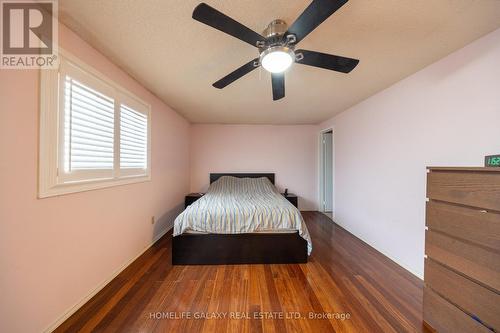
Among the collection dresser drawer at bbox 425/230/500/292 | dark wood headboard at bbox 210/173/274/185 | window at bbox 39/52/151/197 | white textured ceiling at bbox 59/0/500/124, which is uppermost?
white textured ceiling at bbox 59/0/500/124

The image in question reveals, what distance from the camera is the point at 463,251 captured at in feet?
3.89

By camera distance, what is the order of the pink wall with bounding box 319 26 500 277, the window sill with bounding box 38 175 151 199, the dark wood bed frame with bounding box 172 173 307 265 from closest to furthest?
the window sill with bounding box 38 175 151 199 < the pink wall with bounding box 319 26 500 277 < the dark wood bed frame with bounding box 172 173 307 265

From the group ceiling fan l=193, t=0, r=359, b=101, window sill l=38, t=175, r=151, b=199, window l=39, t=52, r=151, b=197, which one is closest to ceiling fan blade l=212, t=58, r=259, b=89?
ceiling fan l=193, t=0, r=359, b=101

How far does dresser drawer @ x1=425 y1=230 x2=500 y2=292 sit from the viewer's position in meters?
1.05

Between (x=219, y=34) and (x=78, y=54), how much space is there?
3.80 feet

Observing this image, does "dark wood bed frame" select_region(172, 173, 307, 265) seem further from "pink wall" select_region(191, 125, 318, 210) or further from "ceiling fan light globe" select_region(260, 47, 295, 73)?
"pink wall" select_region(191, 125, 318, 210)

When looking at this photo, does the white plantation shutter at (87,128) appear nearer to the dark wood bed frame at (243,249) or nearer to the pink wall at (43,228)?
the pink wall at (43,228)

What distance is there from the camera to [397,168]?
2299 millimetres

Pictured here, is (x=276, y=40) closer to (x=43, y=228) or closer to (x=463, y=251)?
(x=463, y=251)

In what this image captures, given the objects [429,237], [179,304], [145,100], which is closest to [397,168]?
[429,237]

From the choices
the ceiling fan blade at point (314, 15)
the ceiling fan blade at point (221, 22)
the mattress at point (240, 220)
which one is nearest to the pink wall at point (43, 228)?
the mattress at point (240, 220)

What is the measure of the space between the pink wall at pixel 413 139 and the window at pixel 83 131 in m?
3.19

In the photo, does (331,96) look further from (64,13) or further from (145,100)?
(64,13)

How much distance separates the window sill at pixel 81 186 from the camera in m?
1.30
